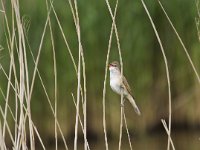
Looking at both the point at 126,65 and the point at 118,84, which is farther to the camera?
the point at 126,65

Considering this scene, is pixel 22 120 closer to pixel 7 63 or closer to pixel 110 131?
pixel 7 63

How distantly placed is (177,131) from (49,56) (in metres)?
1.74

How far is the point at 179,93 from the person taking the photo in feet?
27.6

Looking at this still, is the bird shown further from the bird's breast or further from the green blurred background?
the green blurred background

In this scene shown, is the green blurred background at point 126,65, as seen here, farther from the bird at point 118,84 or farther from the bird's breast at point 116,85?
the bird's breast at point 116,85

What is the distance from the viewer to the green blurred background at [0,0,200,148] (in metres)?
7.93

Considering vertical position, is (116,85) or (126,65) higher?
(116,85)

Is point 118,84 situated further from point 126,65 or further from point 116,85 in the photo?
point 126,65

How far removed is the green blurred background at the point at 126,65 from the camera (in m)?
7.93

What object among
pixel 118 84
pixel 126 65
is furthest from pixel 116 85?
pixel 126 65

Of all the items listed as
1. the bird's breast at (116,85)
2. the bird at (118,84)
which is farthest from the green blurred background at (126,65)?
the bird's breast at (116,85)

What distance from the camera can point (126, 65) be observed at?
8.27 m

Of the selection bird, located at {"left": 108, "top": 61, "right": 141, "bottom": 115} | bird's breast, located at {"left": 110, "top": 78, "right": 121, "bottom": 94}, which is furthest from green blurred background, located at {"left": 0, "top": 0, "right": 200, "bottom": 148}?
bird's breast, located at {"left": 110, "top": 78, "right": 121, "bottom": 94}

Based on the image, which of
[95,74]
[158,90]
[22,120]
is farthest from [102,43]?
[22,120]
